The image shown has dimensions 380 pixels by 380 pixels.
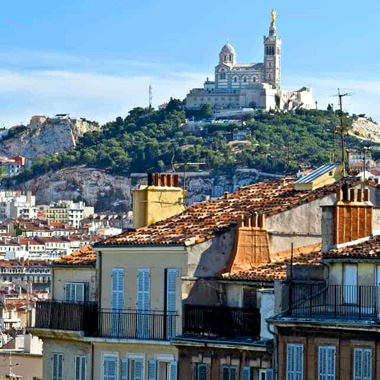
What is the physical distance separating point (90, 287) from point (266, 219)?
3.82m

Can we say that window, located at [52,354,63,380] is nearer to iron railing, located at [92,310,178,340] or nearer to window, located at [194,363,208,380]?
iron railing, located at [92,310,178,340]


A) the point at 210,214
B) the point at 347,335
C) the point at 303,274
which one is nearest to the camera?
the point at 347,335

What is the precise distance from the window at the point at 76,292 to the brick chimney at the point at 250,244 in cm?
373

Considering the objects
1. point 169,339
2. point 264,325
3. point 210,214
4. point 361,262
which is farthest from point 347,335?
point 210,214

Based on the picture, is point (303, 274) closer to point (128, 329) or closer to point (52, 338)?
point (128, 329)

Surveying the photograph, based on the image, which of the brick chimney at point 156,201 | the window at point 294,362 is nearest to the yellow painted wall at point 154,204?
the brick chimney at point 156,201

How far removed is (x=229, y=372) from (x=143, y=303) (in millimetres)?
3392

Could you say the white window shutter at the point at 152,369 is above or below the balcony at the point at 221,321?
below

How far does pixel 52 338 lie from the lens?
36.6 m

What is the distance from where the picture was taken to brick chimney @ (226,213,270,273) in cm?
3409

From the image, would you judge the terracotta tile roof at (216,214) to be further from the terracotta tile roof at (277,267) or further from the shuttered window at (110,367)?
the shuttered window at (110,367)

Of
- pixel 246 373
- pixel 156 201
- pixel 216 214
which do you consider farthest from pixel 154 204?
pixel 246 373

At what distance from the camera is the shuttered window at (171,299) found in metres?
33.7

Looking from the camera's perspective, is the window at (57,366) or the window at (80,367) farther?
the window at (57,366)
